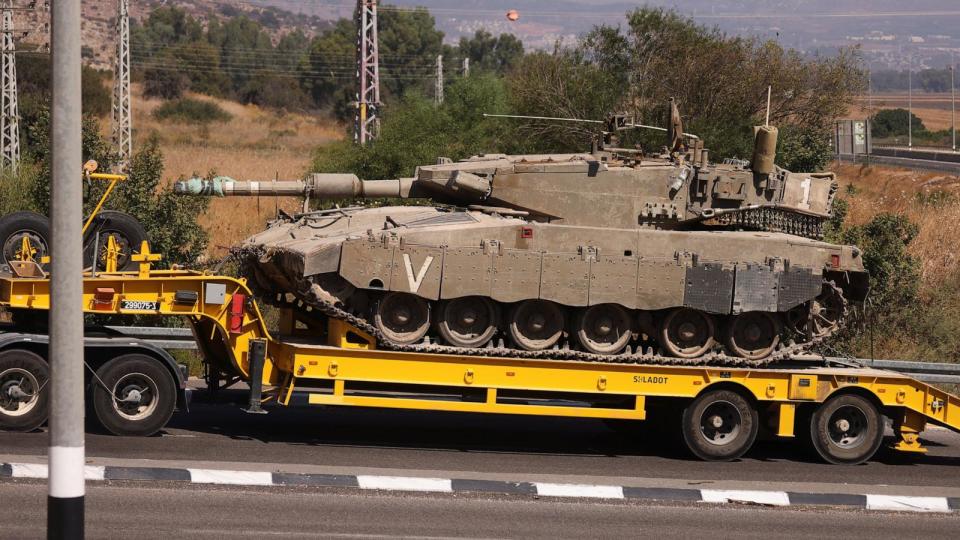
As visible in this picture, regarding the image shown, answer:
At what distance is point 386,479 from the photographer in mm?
12711

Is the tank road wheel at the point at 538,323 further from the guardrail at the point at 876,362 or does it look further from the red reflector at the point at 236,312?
the guardrail at the point at 876,362

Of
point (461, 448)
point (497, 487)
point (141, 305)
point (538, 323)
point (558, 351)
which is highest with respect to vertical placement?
point (141, 305)

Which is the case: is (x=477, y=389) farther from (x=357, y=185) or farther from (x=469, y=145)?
(x=469, y=145)

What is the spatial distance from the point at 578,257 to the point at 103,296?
197 inches

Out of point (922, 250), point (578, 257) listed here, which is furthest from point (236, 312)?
point (922, 250)

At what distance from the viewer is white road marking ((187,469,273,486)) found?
12.4 meters

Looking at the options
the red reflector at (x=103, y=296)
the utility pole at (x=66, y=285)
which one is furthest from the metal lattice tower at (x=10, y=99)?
the utility pole at (x=66, y=285)

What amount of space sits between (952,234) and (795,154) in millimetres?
4183

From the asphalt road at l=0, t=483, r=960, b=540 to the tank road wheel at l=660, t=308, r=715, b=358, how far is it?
288 cm

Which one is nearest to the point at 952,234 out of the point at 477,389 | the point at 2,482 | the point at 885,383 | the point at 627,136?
the point at 627,136

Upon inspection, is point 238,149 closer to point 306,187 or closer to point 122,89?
point 122,89

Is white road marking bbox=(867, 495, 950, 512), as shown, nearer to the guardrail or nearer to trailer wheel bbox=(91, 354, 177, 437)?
the guardrail

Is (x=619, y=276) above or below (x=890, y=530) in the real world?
above

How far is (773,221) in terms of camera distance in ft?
53.7
